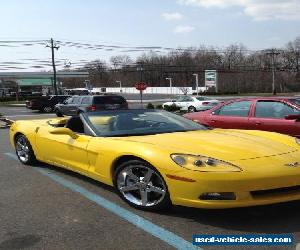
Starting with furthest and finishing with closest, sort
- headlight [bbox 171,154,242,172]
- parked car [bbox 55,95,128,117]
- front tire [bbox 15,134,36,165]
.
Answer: parked car [bbox 55,95,128,117] → front tire [bbox 15,134,36,165] → headlight [bbox 171,154,242,172]

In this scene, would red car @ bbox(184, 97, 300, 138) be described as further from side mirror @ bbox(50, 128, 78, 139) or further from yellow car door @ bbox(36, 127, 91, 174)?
side mirror @ bbox(50, 128, 78, 139)

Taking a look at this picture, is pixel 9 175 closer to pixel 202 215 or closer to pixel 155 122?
pixel 155 122

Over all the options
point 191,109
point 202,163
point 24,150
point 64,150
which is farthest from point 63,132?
point 191,109

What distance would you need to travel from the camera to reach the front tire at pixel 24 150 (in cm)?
768

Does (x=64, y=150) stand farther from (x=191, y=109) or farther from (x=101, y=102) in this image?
(x=191, y=109)

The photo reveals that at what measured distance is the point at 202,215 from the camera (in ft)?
15.4

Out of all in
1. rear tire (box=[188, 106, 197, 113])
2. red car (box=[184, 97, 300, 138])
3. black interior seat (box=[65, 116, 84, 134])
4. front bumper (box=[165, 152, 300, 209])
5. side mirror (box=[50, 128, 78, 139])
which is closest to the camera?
front bumper (box=[165, 152, 300, 209])

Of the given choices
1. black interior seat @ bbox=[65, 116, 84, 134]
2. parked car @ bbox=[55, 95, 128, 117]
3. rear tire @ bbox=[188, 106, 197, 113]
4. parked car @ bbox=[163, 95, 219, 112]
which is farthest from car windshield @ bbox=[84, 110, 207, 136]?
rear tire @ bbox=[188, 106, 197, 113]

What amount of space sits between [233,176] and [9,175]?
410 centimetres

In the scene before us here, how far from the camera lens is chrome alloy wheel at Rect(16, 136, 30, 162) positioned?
7750mm

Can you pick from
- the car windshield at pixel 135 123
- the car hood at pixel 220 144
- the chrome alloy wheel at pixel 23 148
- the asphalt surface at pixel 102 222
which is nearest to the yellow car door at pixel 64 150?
the car windshield at pixel 135 123

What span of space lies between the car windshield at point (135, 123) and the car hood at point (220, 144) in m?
0.31

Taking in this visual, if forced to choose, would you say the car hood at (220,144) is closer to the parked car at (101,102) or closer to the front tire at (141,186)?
the front tire at (141,186)

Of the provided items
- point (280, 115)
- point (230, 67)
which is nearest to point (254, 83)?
point (230, 67)
